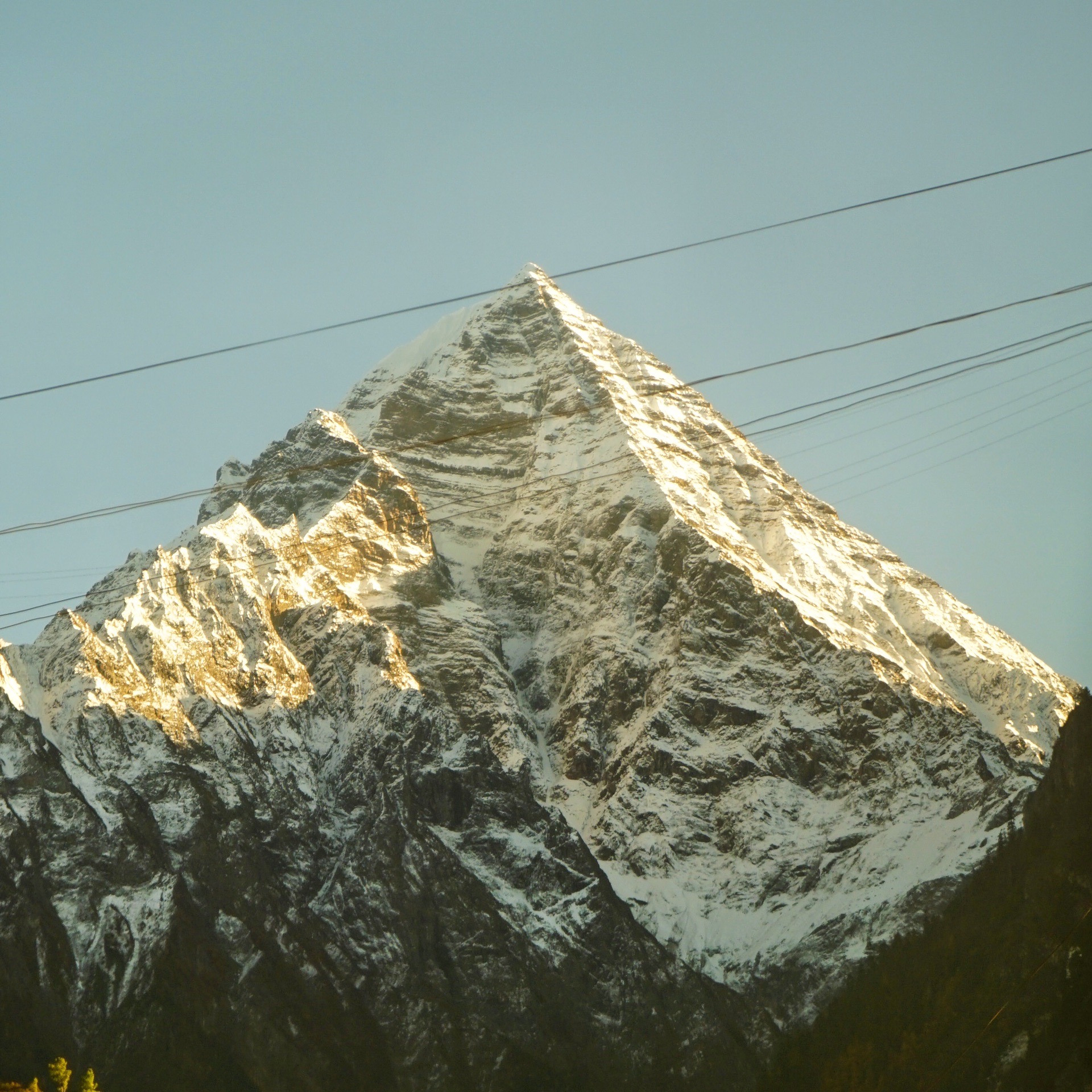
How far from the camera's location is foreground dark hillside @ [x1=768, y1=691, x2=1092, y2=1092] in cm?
13338

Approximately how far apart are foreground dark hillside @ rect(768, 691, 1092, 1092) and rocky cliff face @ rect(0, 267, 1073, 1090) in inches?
215

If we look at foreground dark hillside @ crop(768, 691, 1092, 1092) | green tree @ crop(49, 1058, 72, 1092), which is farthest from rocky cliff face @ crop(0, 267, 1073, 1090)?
green tree @ crop(49, 1058, 72, 1092)

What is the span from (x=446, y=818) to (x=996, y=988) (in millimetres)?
53932

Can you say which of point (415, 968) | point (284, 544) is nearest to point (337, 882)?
point (415, 968)

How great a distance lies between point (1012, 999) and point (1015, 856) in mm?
21366

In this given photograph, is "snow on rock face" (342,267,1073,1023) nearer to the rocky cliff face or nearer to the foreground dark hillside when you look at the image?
the rocky cliff face

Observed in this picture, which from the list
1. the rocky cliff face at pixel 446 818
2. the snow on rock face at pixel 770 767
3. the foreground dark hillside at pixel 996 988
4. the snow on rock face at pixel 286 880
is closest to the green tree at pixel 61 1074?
the snow on rock face at pixel 286 880

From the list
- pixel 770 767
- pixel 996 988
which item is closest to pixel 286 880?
pixel 770 767

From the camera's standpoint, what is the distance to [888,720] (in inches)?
7195

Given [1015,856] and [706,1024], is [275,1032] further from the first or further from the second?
[1015,856]

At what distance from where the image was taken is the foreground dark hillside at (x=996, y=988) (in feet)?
438

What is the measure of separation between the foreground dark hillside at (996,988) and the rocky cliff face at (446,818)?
546 centimetres

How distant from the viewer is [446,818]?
166m

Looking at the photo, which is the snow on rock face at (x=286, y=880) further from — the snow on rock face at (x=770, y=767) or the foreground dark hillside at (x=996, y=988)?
the foreground dark hillside at (x=996, y=988)
